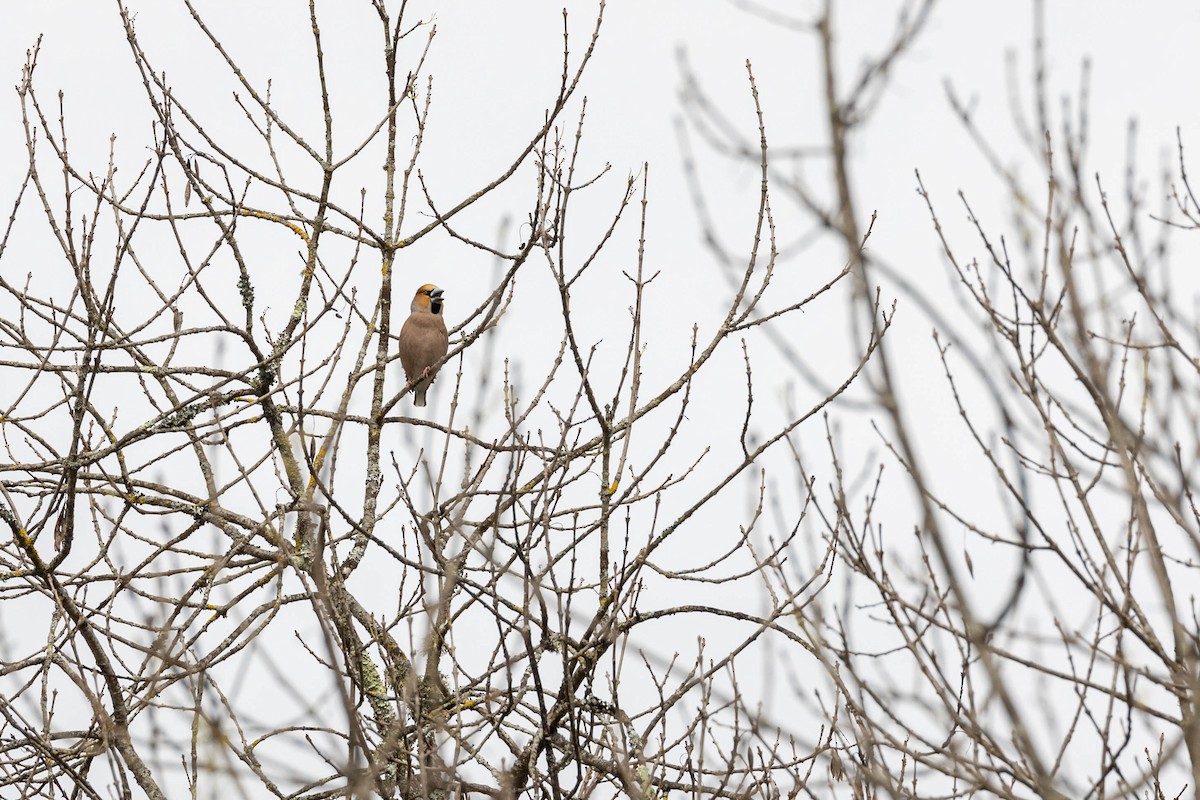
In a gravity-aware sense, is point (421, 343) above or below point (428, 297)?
below

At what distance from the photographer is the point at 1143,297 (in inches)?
153

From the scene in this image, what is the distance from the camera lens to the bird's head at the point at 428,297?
889 centimetres

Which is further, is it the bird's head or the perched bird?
the bird's head

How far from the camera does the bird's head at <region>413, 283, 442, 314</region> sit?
8.89 m

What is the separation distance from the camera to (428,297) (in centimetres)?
909

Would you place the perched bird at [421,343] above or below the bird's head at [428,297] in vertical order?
below

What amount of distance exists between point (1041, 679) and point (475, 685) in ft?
5.61

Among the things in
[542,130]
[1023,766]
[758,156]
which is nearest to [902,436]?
[758,156]

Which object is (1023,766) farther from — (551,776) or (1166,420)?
(551,776)

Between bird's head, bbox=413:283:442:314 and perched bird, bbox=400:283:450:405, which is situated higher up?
bird's head, bbox=413:283:442:314

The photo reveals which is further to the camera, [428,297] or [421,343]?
[428,297]

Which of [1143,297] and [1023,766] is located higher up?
[1143,297]

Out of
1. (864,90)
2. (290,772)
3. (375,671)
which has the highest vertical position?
(375,671)

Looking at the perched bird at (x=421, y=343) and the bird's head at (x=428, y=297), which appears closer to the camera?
the perched bird at (x=421, y=343)
